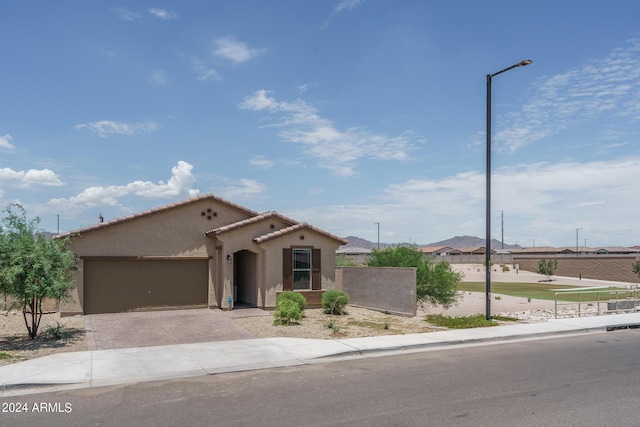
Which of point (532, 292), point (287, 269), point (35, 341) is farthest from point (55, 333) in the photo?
point (532, 292)

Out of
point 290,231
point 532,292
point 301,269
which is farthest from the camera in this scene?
point 532,292

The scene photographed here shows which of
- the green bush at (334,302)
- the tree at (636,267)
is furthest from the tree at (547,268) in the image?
the green bush at (334,302)

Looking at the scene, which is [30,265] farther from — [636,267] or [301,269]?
[636,267]

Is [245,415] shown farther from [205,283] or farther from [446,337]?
[205,283]

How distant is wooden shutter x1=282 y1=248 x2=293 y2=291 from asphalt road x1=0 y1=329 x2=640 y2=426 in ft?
32.5

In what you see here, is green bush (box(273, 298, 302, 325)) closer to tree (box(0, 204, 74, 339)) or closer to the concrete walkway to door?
the concrete walkway to door

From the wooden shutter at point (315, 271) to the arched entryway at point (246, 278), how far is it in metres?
2.46

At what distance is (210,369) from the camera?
11.5 m

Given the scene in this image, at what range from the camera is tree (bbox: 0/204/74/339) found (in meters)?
14.4

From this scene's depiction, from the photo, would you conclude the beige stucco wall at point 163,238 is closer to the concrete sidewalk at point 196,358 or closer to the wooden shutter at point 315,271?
the wooden shutter at point 315,271

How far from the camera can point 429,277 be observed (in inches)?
953

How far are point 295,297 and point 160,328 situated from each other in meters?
5.54

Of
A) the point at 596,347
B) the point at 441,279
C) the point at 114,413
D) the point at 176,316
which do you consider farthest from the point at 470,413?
the point at 441,279

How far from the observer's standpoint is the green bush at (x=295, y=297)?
67.0 feet
